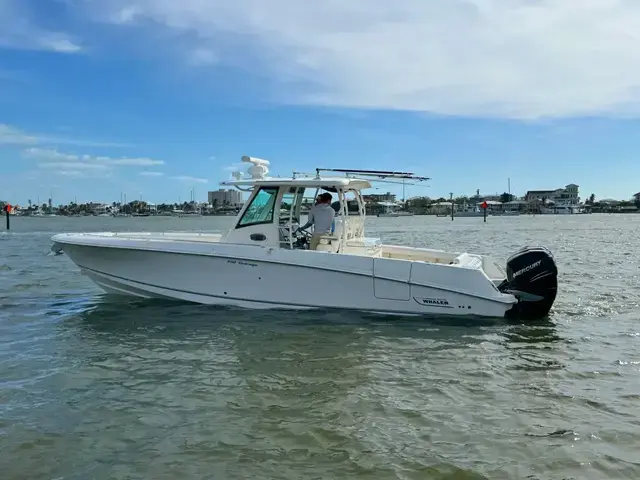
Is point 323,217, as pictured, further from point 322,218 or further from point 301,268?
point 301,268

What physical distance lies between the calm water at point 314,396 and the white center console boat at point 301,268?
1.32ft

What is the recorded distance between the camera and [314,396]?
643 centimetres

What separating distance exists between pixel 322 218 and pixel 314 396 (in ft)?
15.9

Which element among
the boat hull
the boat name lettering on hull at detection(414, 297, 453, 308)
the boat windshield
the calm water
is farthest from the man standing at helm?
the boat name lettering on hull at detection(414, 297, 453, 308)

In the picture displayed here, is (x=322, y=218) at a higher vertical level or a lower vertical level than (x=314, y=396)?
higher

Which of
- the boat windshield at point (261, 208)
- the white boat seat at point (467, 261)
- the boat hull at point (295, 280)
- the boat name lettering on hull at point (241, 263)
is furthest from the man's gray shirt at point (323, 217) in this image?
the white boat seat at point (467, 261)

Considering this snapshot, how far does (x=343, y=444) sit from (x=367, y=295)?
5.04 metres

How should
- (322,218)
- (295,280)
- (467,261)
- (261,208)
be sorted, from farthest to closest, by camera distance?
1. (467,261)
2. (261,208)
3. (322,218)
4. (295,280)

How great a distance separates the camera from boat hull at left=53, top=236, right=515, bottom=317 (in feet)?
32.6

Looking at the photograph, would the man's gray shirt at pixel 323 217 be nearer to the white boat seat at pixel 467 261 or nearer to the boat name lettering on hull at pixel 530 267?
the white boat seat at pixel 467 261

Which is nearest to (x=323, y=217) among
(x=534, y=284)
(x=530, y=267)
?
(x=530, y=267)

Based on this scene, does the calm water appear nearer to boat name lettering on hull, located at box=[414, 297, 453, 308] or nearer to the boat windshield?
boat name lettering on hull, located at box=[414, 297, 453, 308]

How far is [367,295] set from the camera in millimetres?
10172

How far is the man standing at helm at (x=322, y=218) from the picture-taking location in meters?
10.7
